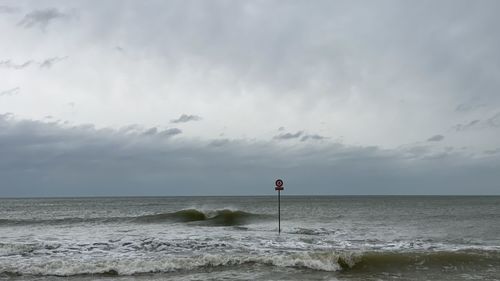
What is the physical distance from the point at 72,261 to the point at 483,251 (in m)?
15.7

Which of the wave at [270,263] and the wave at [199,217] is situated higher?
the wave at [199,217]

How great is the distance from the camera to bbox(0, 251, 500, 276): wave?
47.0 ft

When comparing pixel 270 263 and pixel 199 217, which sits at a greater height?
pixel 199 217

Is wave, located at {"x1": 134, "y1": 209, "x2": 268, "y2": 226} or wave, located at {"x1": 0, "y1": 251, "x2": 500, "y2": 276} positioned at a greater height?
wave, located at {"x1": 134, "y1": 209, "x2": 268, "y2": 226}

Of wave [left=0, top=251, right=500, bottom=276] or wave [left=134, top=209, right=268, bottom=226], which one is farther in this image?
wave [left=134, top=209, right=268, bottom=226]

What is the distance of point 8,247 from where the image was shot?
18.7m

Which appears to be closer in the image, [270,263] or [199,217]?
[270,263]

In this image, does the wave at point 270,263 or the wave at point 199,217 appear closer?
the wave at point 270,263

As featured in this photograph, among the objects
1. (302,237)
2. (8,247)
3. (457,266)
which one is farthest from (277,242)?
(8,247)

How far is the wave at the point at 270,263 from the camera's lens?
14.3 metres

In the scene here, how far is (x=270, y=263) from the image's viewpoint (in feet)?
49.7

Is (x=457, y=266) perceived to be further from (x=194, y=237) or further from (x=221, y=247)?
(x=194, y=237)

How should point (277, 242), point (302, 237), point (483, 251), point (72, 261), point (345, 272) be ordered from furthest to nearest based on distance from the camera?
point (302, 237) → point (277, 242) → point (483, 251) → point (72, 261) → point (345, 272)

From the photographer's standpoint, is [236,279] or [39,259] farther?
[39,259]
